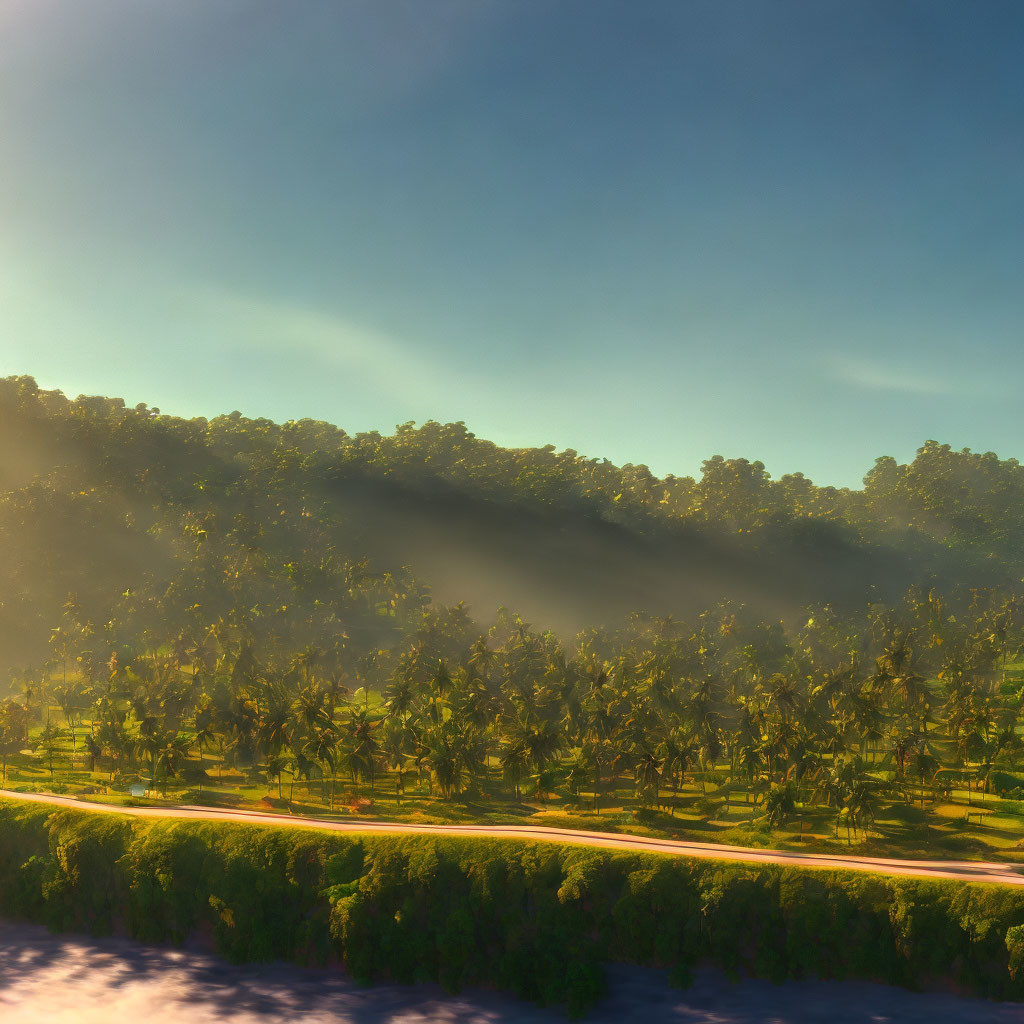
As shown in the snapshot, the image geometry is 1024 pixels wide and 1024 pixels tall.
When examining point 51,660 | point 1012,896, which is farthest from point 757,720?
point 51,660

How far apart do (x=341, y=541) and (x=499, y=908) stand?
3219 inches

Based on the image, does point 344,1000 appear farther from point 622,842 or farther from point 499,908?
point 622,842

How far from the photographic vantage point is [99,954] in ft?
218

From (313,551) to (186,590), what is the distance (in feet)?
64.2

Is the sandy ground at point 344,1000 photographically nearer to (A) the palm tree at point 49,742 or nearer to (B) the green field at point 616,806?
(B) the green field at point 616,806

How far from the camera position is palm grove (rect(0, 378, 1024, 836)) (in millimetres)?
88188

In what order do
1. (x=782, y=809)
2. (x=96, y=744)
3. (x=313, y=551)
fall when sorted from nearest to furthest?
(x=782, y=809) → (x=96, y=744) → (x=313, y=551)

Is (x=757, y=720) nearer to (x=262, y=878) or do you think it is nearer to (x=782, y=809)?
(x=782, y=809)

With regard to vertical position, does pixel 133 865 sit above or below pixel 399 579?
below

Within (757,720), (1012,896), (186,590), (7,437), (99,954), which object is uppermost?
(7,437)

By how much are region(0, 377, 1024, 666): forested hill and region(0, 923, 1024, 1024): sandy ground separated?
222ft

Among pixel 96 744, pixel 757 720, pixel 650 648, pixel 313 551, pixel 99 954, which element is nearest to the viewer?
pixel 99 954

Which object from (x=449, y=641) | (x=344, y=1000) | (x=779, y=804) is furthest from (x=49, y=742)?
(x=779, y=804)

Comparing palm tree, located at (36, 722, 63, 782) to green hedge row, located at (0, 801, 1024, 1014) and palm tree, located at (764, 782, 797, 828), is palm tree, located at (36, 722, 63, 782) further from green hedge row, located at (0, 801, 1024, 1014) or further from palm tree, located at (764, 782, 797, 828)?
palm tree, located at (764, 782, 797, 828)
